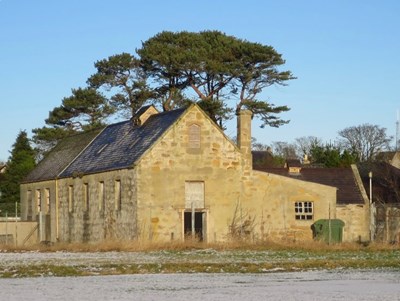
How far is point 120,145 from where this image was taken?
51.1 m

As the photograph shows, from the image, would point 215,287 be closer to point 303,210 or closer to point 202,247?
point 202,247

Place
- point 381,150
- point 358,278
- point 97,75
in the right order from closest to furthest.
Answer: point 358,278 → point 97,75 → point 381,150

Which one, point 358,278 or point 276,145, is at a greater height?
point 276,145

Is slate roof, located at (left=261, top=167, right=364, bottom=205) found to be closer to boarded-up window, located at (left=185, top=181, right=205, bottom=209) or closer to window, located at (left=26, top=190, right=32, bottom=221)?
boarded-up window, located at (left=185, top=181, right=205, bottom=209)

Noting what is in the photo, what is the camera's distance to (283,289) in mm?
22094

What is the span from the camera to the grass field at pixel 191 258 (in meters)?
28.6

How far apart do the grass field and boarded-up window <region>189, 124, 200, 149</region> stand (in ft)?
21.5

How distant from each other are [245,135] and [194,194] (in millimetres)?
4451

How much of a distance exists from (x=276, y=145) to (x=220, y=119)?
229ft

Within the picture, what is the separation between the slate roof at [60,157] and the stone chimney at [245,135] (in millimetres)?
11832

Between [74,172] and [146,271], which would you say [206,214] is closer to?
[74,172]

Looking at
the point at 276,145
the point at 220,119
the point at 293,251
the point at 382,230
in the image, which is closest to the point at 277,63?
the point at 220,119

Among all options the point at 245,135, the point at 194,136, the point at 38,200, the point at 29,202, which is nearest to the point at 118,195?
the point at 194,136

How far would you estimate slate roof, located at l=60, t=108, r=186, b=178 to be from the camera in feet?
156
